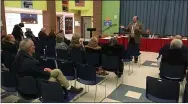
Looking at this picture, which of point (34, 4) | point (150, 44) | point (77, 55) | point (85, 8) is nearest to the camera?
point (77, 55)

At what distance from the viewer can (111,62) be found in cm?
382

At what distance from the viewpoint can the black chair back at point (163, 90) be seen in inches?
89.7

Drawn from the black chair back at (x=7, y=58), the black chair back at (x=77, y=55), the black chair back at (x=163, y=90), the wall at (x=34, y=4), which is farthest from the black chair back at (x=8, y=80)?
the wall at (x=34, y=4)

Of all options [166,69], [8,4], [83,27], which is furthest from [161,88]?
[83,27]

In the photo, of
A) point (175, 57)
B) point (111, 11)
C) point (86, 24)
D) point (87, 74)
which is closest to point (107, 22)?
point (111, 11)

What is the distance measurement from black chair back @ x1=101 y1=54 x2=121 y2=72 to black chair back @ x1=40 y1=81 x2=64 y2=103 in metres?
1.71

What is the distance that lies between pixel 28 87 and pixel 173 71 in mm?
2474

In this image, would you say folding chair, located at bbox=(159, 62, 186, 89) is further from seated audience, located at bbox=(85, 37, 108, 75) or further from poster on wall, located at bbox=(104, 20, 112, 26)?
poster on wall, located at bbox=(104, 20, 112, 26)

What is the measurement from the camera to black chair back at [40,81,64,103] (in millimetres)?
2266

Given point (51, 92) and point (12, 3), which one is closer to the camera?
point (51, 92)

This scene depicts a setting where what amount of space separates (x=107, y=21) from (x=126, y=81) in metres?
6.98

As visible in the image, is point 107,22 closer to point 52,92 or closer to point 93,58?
point 93,58

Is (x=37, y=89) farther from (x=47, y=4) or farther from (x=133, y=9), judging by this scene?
(x=47, y=4)

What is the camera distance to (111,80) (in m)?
4.33
